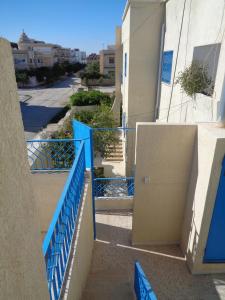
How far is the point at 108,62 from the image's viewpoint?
41625 millimetres

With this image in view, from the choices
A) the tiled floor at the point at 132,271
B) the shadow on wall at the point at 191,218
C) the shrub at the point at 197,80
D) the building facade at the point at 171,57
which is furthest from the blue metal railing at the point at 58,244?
the shrub at the point at 197,80

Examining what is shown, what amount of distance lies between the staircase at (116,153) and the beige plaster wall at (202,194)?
808 centimetres

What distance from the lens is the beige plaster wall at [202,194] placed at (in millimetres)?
2877

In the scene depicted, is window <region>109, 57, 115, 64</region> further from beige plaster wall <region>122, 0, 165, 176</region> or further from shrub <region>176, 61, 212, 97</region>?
shrub <region>176, 61, 212, 97</region>

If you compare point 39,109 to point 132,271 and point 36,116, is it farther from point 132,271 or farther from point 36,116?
point 132,271

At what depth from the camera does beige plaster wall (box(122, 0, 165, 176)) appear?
7484 mm

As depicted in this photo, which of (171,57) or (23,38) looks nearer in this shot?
(171,57)

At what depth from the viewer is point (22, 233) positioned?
39.9 inches

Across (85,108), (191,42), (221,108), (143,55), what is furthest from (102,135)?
(85,108)

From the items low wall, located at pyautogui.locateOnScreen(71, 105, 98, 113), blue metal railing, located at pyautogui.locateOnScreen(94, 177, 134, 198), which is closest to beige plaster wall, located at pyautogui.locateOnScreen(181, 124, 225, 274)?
blue metal railing, located at pyautogui.locateOnScreen(94, 177, 134, 198)

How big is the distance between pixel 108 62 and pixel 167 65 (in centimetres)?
3754

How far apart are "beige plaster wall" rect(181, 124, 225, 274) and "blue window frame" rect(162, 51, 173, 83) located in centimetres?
369

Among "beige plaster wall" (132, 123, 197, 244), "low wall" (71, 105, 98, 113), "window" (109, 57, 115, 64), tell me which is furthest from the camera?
"window" (109, 57, 115, 64)

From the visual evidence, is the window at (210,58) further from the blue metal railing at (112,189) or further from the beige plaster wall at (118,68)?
the beige plaster wall at (118,68)
